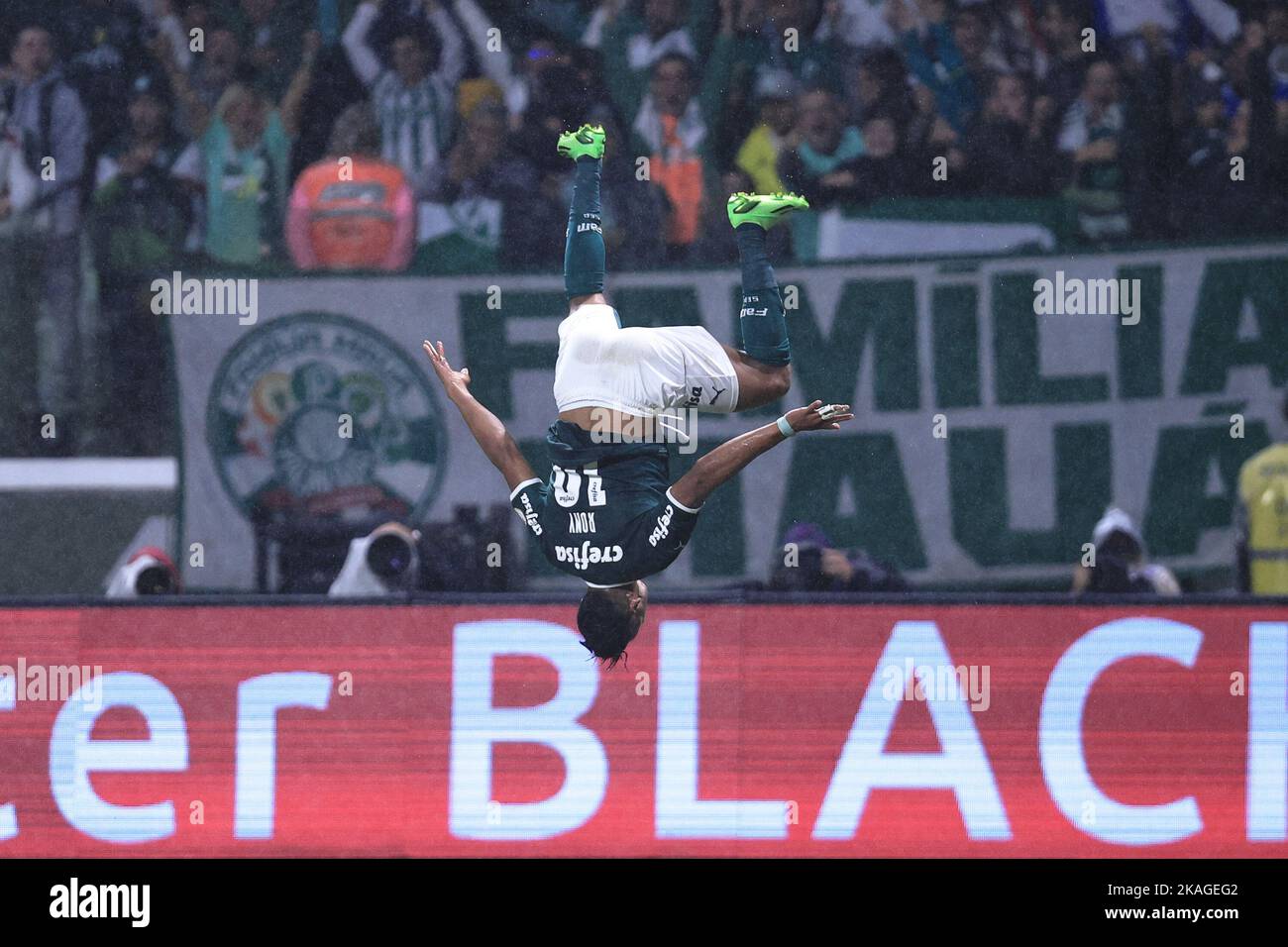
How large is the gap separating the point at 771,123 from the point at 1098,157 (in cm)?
180

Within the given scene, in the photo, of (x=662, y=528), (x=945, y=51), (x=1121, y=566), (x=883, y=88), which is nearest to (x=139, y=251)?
(x=662, y=528)

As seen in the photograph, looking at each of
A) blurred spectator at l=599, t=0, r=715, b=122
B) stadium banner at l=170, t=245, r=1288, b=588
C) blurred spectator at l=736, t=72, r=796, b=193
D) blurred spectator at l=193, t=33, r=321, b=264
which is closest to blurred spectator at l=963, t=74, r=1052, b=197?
stadium banner at l=170, t=245, r=1288, b=588

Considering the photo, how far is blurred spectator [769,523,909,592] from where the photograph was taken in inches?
388

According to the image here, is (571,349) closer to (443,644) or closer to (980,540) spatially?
(443,644)

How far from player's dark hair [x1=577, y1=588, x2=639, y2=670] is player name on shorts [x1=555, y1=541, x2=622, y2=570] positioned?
0.16m

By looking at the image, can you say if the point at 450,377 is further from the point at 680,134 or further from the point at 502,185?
the point at 680,134

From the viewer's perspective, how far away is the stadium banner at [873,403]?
1008cm

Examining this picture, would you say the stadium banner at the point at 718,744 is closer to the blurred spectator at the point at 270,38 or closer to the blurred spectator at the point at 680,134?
the blurred spectator at the point at 680,134

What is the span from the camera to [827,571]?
9.86 meters

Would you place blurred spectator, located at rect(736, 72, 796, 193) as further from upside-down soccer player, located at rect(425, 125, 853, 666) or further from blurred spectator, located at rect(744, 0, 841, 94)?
upside-down soccer player, located at rect(425, 125, 853, 666)

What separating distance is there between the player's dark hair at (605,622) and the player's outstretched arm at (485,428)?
2.03 feet

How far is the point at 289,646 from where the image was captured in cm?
950

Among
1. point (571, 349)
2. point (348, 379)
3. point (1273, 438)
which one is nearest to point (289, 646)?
point (348, 379)

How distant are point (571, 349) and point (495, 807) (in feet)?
8.75
